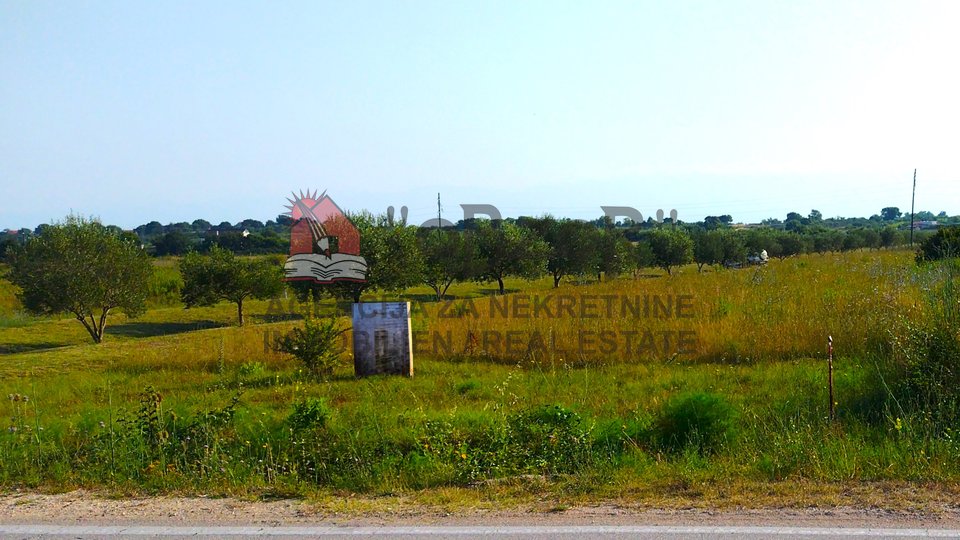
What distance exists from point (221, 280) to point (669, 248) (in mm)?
41351

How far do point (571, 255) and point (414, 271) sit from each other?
22.5 metres

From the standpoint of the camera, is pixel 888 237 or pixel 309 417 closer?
pixel 309 417

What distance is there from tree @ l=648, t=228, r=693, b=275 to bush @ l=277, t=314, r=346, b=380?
55.3 meters

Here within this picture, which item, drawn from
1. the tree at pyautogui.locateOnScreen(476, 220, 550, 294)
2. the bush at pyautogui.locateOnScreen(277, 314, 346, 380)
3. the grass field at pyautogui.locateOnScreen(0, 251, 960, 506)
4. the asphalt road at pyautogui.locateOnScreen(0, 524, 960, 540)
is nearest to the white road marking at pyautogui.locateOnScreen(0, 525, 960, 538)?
the asphalt road at pyautogui.locateOnScreen(0, 524, 960, 540)

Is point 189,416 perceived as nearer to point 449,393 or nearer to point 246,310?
point 449,393

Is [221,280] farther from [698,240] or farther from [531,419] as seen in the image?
[698,240]

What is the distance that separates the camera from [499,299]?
20.0 m

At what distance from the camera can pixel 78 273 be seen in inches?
1256

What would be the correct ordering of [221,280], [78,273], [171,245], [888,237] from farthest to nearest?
[888,237] < [171,245] < [221,280] < [78,273]

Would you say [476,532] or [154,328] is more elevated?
[476,532]

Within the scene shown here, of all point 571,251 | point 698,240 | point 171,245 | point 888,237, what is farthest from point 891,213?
point 171,245

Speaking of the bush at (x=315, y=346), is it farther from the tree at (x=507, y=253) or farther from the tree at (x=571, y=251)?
the tree at (x=571, y=251)

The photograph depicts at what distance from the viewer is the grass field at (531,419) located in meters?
5.39

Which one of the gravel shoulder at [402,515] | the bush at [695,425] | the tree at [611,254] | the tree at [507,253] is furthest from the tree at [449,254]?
the gravel shoulder at [402,515]
